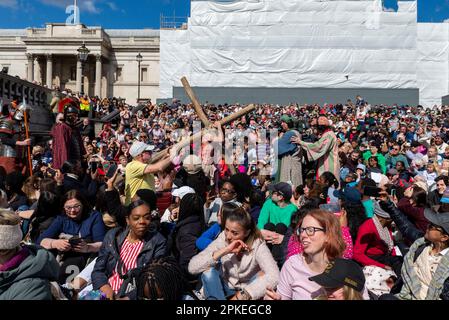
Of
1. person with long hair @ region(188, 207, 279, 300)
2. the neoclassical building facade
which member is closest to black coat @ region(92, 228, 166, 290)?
person with long hair @ region(188, 207, 279, 300)

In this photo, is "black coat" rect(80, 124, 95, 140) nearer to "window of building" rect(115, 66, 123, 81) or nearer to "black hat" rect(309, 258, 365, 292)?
"black hat" rect(309, 258, 365, 292)

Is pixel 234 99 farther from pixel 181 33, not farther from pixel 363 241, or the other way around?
pixel 363 241

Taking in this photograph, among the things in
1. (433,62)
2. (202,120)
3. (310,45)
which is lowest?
(202,120)

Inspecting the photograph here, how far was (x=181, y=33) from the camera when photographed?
127ft

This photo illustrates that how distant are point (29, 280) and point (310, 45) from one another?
34.5 metres

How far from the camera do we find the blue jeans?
3.44 m

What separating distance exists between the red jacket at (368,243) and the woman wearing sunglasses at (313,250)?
133cm

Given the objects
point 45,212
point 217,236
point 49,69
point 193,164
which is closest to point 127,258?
point 217,236

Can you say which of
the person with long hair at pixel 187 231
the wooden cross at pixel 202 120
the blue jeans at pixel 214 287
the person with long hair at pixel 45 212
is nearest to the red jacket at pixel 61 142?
the wooden cross at pixel 202 120

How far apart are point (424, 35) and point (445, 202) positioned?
36.8 meters

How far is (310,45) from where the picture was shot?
1389 inches

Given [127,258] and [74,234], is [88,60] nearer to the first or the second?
[74,234]

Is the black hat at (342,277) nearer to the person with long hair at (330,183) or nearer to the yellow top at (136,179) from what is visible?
the yellow top at (136,179)
